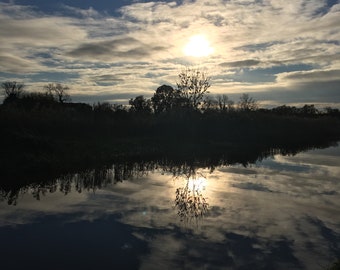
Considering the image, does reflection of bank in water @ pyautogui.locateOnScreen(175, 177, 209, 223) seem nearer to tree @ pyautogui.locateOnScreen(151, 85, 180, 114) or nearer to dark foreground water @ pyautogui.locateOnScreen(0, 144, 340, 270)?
dark foreground water @ pyautogui.locateOnScreen(0, 144, 340, 270)

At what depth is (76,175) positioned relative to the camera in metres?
21.4

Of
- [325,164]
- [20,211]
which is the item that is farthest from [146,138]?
[20,211]

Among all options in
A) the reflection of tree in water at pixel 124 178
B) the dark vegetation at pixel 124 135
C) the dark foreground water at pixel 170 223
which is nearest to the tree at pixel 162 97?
the dark vegetation at pixel 124 135

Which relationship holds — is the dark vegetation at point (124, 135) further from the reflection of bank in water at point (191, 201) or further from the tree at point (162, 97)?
the tree at point (162, 97)

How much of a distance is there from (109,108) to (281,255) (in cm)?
3851

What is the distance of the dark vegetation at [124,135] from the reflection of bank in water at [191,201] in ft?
28.1

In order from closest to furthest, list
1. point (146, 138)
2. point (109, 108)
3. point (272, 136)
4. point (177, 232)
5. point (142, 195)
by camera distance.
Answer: point (177, 232) → point (142, 195) → point (146, 138) → point (109, 108) → point (272, 136)

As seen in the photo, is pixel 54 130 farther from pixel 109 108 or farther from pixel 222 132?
pixel 222 132

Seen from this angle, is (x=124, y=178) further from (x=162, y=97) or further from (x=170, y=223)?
(x=162, y=97)

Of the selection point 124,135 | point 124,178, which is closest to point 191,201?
point 124,178

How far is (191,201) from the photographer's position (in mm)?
15820

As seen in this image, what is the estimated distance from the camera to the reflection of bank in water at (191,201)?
1341 centimetres

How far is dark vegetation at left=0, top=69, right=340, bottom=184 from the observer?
25.7 meters

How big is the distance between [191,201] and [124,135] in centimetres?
2691
